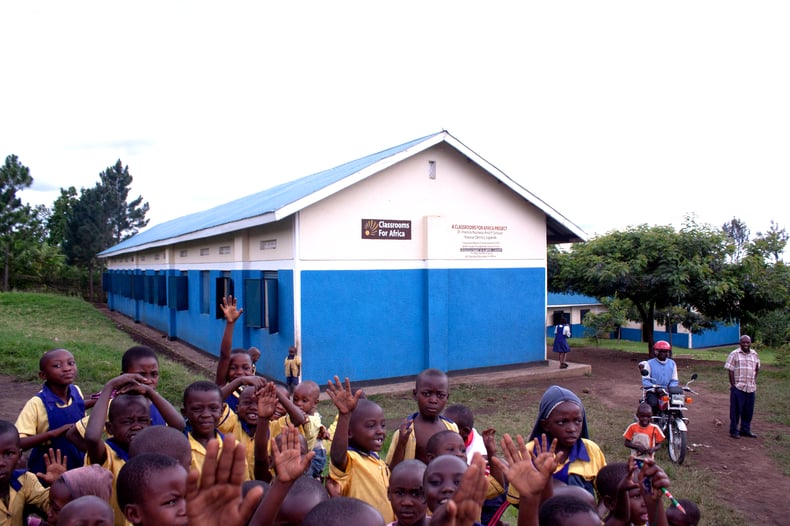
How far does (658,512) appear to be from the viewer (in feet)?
8.13

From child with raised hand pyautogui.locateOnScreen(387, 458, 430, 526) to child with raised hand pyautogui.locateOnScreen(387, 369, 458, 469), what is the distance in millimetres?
873

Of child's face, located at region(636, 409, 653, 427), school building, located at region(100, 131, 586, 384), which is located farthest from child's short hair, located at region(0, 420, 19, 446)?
school building, located at region(100, 131, 586, 384)

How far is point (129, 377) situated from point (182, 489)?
1.22 metres

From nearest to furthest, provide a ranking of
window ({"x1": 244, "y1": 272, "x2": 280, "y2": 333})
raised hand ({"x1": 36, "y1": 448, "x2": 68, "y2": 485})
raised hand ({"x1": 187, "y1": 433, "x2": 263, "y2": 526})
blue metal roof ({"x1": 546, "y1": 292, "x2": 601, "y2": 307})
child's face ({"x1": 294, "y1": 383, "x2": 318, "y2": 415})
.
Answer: raised hand ({"x1": 187, "y1": 433, "x2": 263, "y2": 526})
raised hand ({"x1": 36, "y1": 448, "x2": 68, "y2": 485})
child's face ({"x1": 294, "y1": 383, "x2": 318, "y2": 415})
window ({"x1": 244, "y1": 272, "x2": 280, "y2": 333})
blue metal roof ({"x1": 546, "y1": 292, "x2": 601, "y2": 307})

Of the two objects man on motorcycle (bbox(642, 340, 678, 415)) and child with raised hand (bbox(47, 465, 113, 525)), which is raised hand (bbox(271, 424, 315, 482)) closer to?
child with raised hand (bbox(47, 465, 113, 525))

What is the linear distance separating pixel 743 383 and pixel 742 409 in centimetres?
40

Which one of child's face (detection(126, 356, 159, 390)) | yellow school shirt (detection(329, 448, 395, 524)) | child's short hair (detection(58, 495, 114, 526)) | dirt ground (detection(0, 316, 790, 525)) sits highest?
child's face (detection(126, 356, 159, 390))

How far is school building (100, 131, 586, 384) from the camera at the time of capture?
9.64 m

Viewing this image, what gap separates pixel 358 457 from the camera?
116 inches

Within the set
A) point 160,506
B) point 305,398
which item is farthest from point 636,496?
point 305,398

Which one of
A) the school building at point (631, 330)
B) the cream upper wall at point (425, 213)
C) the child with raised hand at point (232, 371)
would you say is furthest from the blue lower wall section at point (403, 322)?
the school building at point (631, 330)

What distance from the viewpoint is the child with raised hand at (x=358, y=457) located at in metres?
2.84

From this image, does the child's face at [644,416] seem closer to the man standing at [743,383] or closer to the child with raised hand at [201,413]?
the man standing at [743,383]

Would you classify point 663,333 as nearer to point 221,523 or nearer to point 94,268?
point 221,523
